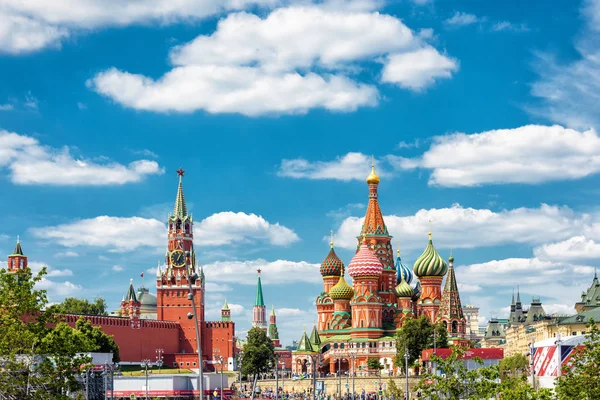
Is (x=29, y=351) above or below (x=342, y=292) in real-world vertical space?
below

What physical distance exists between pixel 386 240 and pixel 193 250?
46.0 metres

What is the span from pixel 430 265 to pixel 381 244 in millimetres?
8083

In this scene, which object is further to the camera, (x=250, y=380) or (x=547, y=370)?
(x=250, y=380)

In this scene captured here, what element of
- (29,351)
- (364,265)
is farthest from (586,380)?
(364,265)

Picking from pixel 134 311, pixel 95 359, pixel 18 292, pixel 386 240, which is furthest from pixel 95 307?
pixel 18 292

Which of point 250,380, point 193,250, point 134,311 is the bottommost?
point 250,380

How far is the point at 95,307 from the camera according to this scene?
16825cm

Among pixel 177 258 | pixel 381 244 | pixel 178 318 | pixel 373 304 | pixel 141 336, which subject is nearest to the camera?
pixel 373 304

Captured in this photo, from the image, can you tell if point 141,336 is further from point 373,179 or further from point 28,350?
point 28,350

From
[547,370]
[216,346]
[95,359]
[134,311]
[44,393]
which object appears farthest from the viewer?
[216,346]

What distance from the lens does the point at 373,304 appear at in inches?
5315

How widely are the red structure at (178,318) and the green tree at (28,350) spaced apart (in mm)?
108151

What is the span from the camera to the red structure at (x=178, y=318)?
15500cm

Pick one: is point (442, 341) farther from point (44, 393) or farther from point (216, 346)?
point (44, 393)
